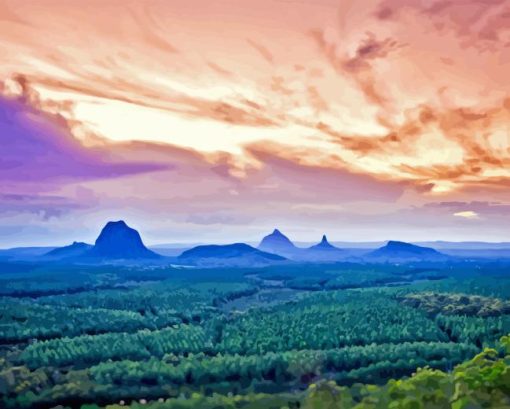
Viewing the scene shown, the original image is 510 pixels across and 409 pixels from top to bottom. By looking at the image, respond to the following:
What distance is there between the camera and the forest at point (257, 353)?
17.7 meters

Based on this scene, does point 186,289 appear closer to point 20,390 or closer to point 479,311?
point 479,311

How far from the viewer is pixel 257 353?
37469 mm

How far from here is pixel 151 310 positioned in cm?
6431

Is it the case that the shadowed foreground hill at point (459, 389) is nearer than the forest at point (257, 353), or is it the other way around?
the shadowed foreground hill at point (459, 389)

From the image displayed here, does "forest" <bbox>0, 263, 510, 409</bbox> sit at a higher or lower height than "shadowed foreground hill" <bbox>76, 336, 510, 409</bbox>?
lower

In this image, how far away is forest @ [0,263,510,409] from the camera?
1773 cm

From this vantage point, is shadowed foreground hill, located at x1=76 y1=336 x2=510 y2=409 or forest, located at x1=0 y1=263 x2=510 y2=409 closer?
shadowed foreground hill, located at x1=76 y1=336 x2=510 y2=409

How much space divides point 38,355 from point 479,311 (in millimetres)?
40505

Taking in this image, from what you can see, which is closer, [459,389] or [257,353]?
[459,389]

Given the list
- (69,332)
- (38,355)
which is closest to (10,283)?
(69,332)

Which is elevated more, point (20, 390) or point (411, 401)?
point (411, 401)

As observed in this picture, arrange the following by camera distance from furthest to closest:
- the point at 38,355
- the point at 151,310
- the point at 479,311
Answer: the point at 151,310 → the point at 479,311 → the point at 38,355

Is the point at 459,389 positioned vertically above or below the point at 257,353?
above

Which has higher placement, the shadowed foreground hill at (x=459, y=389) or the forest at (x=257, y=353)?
the shadowed foreground hill at (x=459, y=389)
